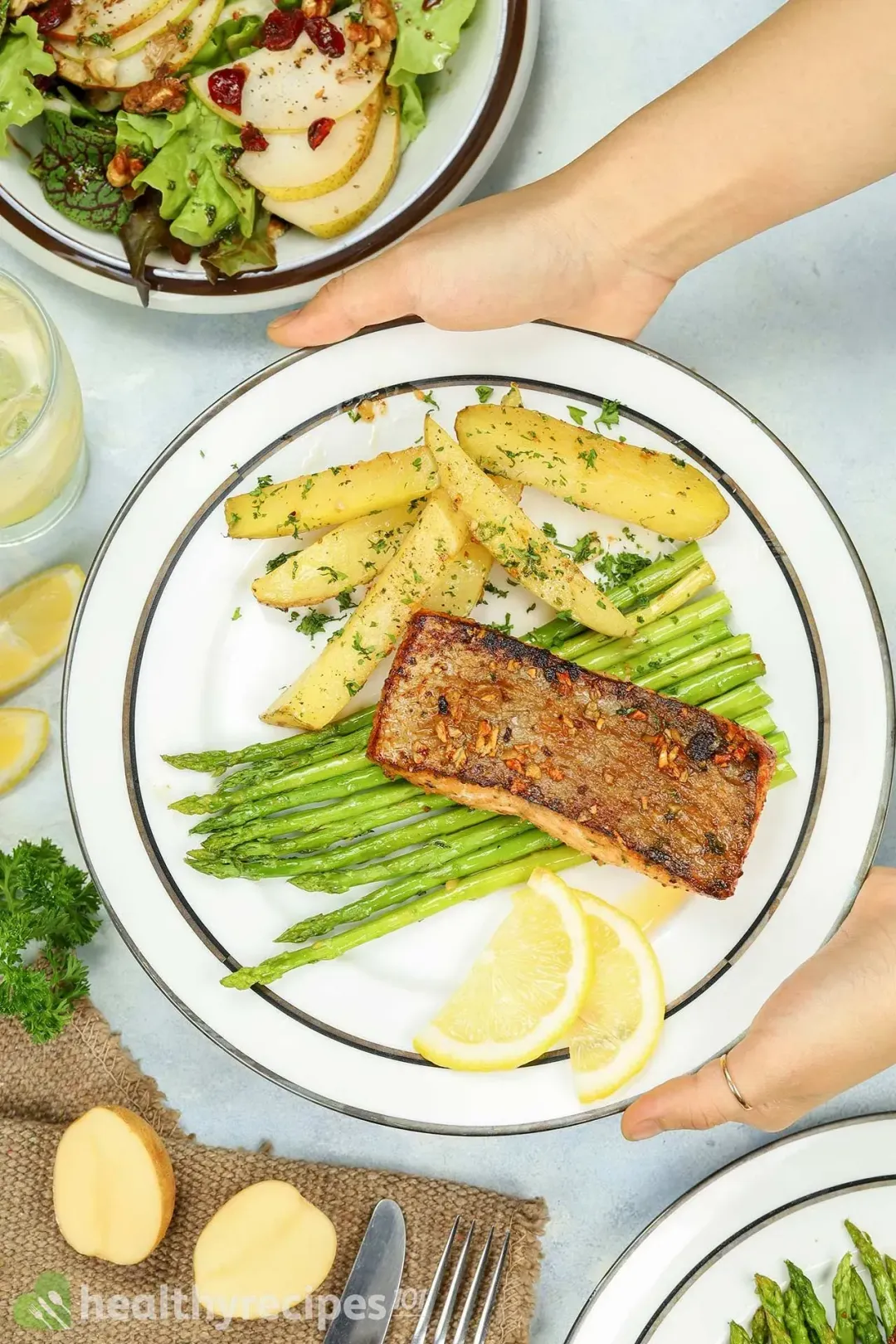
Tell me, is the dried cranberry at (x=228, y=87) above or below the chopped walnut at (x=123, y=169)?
above

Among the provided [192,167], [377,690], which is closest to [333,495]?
[377,690]

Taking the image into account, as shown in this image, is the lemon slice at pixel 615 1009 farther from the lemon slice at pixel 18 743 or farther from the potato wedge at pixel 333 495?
the lemon slice at pixel 18 743

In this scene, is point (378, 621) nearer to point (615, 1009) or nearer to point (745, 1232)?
point (615, 1009)

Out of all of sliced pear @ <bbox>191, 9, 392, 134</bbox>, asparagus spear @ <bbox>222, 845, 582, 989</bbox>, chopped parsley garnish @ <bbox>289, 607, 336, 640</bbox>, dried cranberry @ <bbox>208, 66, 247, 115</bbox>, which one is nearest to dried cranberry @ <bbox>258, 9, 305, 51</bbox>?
→ sliced pear @ <bbox>191, 9, 392, 134</bbox>

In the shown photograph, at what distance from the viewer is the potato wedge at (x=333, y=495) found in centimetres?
343

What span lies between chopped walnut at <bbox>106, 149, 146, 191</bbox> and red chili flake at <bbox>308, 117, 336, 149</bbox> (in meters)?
0.56

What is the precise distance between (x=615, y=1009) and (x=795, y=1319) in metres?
1.24

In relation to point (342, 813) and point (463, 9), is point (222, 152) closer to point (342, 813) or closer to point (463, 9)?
point (463, 9)

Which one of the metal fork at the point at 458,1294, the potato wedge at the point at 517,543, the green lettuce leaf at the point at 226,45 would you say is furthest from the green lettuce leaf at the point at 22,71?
the metal fork at the point at 458,1294

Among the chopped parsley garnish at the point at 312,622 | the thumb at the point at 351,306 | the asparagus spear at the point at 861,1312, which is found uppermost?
the thumb at the point at 351,306

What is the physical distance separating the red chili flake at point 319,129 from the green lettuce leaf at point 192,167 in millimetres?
242

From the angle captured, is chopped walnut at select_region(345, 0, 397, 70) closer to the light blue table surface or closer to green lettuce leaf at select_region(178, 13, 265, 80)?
green lettuce leaf at select_region(178, 13, 265, 80)

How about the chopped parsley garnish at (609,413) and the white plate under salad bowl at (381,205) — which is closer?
the white plate under salad bowl at (381,205)

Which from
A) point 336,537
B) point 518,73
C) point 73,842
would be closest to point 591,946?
point 336,537
